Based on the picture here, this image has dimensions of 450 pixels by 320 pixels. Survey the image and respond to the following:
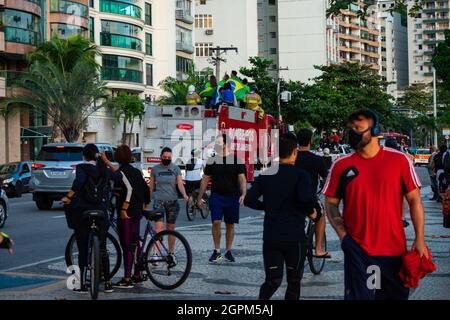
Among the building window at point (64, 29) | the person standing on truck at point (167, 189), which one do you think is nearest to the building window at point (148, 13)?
the building window at point (64, 29)

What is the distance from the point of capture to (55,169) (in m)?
23.4

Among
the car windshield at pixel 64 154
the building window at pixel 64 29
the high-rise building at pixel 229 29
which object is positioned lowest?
the car windshield at pixel 64 154

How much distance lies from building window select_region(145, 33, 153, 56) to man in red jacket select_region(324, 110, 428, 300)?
210 ft

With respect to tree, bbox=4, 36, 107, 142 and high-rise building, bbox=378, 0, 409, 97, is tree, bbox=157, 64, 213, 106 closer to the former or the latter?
tree, bbox=4, 36, 107, 142

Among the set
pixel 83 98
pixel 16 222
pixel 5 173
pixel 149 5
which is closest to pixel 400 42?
pixel 149 5

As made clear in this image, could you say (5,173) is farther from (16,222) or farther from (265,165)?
(16,222)

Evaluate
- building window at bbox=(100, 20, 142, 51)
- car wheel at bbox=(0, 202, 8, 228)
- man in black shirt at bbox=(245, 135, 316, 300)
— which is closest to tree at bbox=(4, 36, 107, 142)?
building window at bbox=(100, 20, 142, 51)

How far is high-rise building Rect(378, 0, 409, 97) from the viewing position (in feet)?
566

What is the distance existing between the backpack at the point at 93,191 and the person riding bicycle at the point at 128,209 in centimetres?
29

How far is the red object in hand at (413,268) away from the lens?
19.3 feet

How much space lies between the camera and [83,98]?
48.7 m

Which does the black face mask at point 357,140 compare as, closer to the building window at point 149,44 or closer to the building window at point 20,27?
the building window at point 20,27

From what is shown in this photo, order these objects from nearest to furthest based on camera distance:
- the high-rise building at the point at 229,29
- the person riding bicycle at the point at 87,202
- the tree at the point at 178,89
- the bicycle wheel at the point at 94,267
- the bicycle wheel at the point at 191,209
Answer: the bicycle wheel at the point at 94,267 < the person riding bicycle at the point at 87,202 < the bicycle wheel at the point at 191,209 < the tree at the point at 178,89 < the high-rise building at the point at 229,29

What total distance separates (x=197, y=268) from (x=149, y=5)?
60.3m
